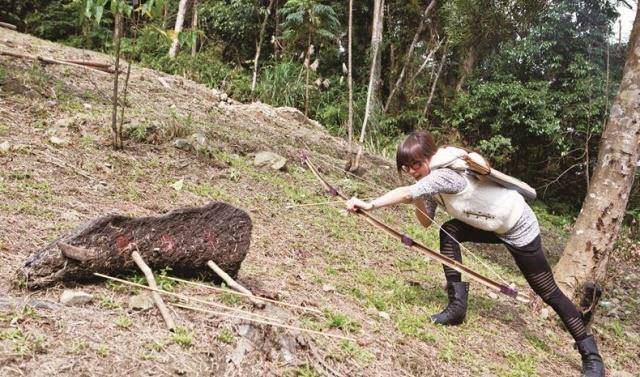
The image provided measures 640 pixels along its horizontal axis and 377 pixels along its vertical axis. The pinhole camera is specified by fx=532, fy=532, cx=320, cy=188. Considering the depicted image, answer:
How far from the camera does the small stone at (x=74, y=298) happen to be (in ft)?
8.10

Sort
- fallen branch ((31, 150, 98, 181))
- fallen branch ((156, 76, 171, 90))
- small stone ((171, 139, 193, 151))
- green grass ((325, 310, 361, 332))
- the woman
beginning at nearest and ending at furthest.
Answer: green grass ((325, 310, 361, 332))
the woman
fallen branch ((31, 150, 98, 181))
small stone ((171, 139, 193, 151))
fallen branch ((156, 76, 171, 90))

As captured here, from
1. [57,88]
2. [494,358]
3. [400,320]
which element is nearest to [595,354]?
[494,358]

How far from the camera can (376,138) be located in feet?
36.6

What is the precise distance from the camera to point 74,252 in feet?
8.34

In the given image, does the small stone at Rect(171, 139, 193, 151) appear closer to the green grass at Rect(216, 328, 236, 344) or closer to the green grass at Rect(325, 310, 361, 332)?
the green grass at Rect(325, 310, 361, 332)

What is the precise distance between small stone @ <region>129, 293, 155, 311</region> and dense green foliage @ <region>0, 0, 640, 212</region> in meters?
8.41

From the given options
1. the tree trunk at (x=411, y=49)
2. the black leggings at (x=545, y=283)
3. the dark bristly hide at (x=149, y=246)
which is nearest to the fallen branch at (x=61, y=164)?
the dark bristly hide at (x=149, y=246)

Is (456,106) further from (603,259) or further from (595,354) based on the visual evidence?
(595,354)

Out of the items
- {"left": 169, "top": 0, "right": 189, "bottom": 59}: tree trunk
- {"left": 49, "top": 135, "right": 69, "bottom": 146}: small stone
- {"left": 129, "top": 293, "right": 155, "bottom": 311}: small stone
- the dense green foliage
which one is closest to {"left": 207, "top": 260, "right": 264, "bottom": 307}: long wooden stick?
{"left": 129, "top": 293, "right": 155, "bottom": 311}: small stone

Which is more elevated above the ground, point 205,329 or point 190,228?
point 190,228

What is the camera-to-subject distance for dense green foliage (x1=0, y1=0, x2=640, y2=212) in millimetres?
12023

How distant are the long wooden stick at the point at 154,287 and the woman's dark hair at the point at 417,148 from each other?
1606 millimetres

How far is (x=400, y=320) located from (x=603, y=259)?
82.5 inches

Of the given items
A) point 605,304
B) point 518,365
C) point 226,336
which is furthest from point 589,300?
point 226,336
